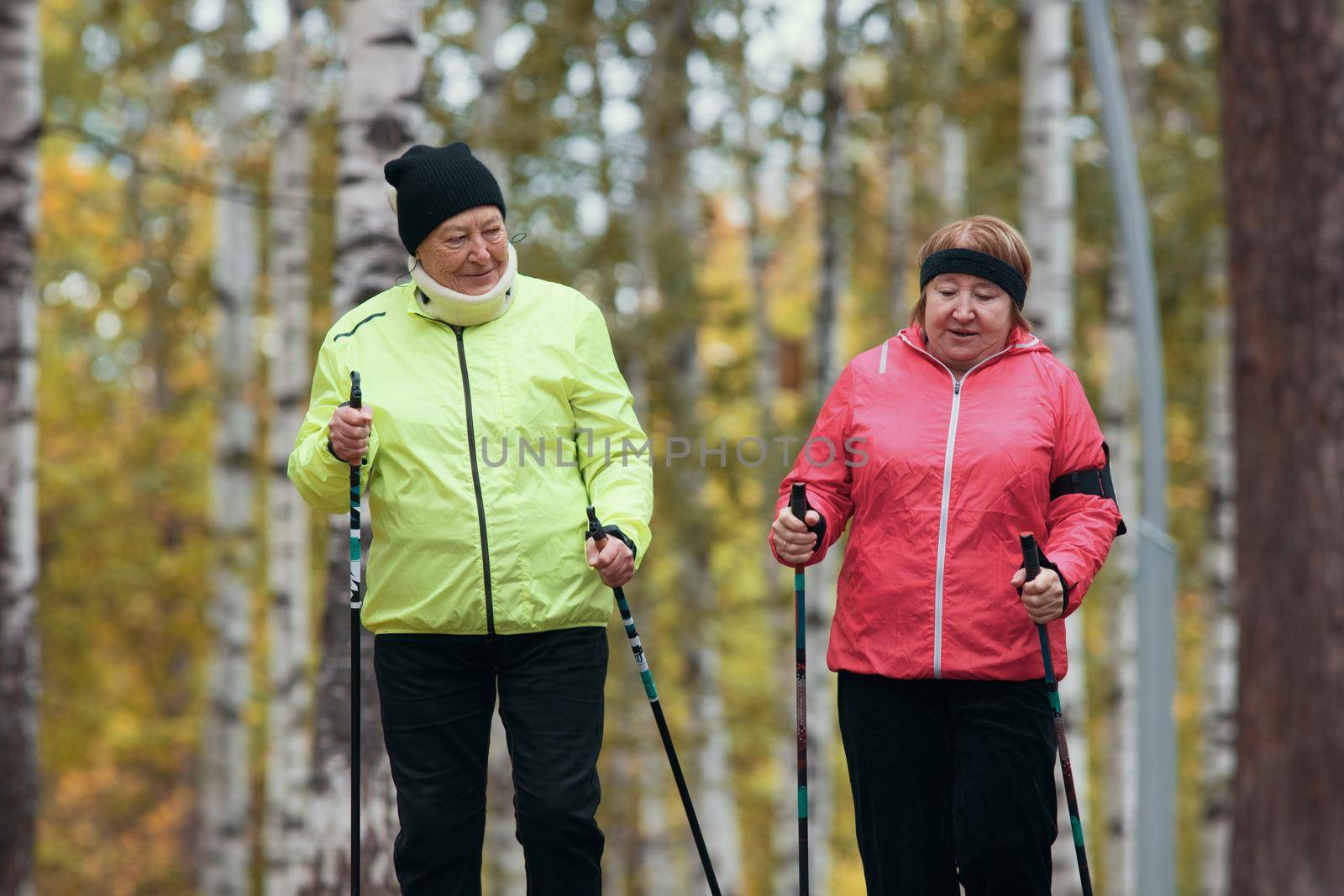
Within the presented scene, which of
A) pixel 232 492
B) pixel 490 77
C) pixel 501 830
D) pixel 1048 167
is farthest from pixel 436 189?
pixel 232 492

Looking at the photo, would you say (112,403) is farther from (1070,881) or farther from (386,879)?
(386,879)

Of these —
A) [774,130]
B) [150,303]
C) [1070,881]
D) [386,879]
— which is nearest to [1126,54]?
[774,130]

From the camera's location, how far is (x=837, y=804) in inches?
828

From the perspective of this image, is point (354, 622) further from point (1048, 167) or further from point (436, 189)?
point (1048, 167)

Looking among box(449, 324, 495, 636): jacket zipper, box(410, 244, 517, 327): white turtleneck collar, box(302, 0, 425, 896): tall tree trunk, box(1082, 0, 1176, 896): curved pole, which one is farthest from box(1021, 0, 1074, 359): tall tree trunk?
box(449, 324, 495, 636): jacket zipper

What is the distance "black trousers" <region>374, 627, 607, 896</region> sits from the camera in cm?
347

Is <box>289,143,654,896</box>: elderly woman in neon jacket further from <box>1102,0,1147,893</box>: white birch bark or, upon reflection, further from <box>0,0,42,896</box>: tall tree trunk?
<box>1102,0,1147,893</box>: white birch bark

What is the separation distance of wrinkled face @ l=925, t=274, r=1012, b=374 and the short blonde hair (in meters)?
0.05

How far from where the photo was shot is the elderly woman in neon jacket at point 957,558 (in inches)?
136

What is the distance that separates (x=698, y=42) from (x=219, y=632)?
704 centimetres

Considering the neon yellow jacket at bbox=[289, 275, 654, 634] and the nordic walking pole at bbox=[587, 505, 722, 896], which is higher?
the neon yellow jacket at bbox=[289, 275, 654, 634]

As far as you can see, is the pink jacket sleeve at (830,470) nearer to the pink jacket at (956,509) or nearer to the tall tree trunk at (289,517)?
the pink jacket at (956,509)

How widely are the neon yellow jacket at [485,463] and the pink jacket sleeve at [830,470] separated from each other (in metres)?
0.39

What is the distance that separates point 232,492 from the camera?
13570 mm
